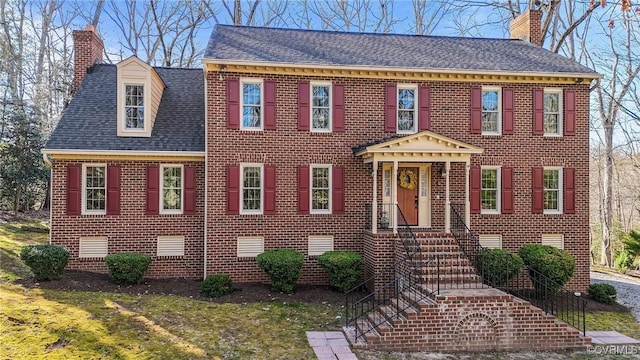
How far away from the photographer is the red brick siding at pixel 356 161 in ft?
41.5

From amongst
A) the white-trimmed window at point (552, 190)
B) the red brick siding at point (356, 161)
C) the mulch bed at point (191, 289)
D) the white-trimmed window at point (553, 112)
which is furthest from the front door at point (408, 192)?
the white-trimmed window at point (553, 112)

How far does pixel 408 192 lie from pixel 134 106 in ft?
30.4

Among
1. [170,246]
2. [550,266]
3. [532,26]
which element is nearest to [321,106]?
[170,246]

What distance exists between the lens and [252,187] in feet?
42.5

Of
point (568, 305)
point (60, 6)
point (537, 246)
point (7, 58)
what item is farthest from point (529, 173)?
point (60, 6)

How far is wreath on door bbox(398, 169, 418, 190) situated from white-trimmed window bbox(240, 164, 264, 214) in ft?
14.6

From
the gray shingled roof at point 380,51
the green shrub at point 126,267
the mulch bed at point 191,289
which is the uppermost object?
the gray shingled roof at point 380,51

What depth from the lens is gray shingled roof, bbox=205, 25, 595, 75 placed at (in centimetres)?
1317

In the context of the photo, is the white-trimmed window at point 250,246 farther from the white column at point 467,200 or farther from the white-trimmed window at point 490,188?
the white-trimmed window at point 490,188

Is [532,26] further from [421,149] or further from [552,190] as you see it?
[421,149]

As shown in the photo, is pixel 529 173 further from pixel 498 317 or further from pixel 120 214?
pixel 120 214

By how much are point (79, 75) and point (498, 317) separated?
16.2 m

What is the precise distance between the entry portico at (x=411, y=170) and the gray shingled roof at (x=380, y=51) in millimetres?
2674

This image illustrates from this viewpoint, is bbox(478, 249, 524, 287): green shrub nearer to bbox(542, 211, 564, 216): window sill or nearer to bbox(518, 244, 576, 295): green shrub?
bbox(518, 244, 576, 295): green shrub
